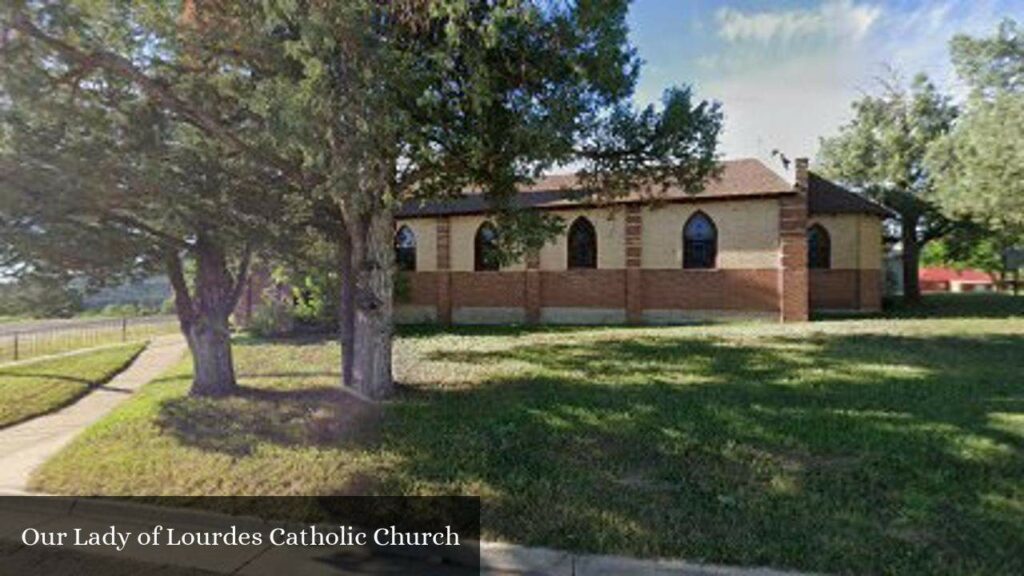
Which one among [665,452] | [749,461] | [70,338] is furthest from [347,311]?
[70,338]

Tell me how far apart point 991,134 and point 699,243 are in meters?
9.18

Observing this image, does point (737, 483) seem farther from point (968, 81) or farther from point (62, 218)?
point (968, 81)

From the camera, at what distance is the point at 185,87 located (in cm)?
822

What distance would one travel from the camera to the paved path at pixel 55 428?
24.3 ft

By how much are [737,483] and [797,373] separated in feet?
16.4

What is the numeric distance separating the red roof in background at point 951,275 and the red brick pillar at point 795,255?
214 feet

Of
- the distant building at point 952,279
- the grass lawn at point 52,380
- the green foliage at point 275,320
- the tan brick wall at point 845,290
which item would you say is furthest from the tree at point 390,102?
the distant building at point 952,279

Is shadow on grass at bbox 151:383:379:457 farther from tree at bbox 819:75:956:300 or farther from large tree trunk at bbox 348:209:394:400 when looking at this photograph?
tree at bbox 819:75:956:300

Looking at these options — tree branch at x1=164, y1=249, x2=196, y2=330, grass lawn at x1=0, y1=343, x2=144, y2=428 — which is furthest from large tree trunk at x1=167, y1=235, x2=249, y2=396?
grass lawn at x1=0, y1=343, x2=144, y2=428

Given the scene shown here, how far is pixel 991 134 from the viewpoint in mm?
13586

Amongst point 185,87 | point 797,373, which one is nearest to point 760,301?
point 797,373

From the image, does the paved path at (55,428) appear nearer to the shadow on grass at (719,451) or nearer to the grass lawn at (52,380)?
the grass lawn at (52,380)

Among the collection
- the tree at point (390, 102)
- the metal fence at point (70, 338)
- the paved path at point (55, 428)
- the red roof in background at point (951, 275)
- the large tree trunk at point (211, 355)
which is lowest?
the paved path at point (55, 428)

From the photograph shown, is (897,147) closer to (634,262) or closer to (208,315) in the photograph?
(634,262)
